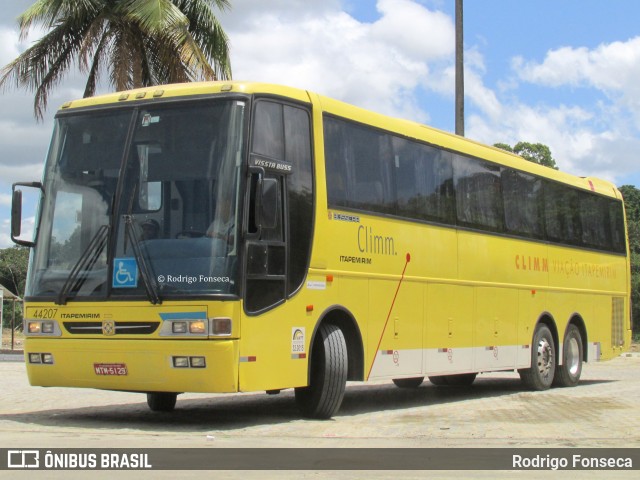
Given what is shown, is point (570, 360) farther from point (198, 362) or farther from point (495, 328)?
point (198, 362)

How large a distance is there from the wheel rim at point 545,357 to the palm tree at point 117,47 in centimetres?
1238

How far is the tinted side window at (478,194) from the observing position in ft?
54.6

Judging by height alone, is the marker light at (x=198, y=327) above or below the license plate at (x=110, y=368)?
above

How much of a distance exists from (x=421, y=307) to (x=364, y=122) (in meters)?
2.87

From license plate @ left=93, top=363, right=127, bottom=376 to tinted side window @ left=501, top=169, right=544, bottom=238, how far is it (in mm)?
8543

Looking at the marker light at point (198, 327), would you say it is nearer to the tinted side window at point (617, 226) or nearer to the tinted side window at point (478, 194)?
the tinted side window at point (478, 194)

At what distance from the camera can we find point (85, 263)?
11.8 metres

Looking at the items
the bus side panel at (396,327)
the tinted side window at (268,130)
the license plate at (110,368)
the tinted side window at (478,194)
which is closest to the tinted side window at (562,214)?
the tinted side window at (478,194)

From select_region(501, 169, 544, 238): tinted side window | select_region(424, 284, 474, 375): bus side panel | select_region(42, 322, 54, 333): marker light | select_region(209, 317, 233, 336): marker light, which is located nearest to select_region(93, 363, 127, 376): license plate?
select_region(42, 322, 54, 333): marker light

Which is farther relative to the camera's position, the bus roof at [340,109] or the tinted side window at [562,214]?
the tinted side window at [562,214]

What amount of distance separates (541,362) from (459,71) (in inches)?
319

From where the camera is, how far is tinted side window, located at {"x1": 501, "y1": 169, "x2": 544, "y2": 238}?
18234 mm

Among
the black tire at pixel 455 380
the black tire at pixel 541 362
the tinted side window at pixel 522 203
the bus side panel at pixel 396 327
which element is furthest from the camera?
the black tire at pixel 455 380

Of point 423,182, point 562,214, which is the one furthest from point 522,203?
point 423,182
